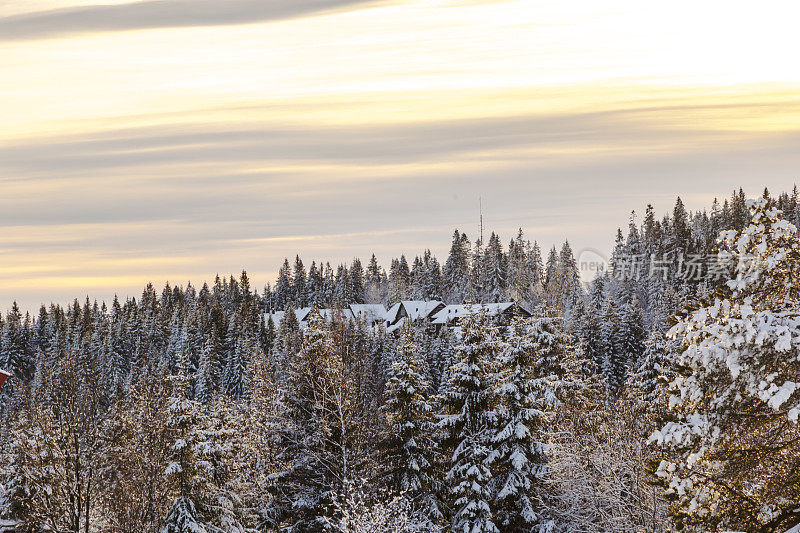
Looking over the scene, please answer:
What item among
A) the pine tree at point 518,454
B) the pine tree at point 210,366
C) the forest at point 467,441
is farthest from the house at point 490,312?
the pine tree at point 518,454

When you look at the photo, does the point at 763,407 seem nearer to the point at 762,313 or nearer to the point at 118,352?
the point at 762,313

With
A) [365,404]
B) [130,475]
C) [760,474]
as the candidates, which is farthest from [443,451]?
[760,474]

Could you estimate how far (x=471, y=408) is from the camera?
108 ft

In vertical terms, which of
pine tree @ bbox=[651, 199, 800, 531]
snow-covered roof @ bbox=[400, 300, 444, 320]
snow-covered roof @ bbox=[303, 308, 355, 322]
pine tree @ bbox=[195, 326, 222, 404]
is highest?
pine tree @ bbox=[651, 199, 800, 531]

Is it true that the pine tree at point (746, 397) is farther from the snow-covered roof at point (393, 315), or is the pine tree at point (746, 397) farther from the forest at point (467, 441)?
the snow-covered roof at point (393, 315)

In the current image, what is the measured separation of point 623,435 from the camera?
2950 cm

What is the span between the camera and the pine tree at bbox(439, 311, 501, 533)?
32.0 metres

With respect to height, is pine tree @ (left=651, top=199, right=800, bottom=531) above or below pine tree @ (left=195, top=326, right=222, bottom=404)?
above

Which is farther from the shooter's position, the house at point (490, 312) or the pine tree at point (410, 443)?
the house at point (490, 312)

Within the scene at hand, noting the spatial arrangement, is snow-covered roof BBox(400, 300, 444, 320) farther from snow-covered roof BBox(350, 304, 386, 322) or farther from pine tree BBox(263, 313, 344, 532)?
pine tree BBox(263, 313, 344, 532)

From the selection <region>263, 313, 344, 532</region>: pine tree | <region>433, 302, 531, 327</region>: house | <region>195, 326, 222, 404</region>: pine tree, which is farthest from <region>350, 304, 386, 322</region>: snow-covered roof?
<region>263, 313, 344, 532</region>: pine tree

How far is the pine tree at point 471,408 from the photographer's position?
32000mm

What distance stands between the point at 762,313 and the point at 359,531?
1684 centimetres

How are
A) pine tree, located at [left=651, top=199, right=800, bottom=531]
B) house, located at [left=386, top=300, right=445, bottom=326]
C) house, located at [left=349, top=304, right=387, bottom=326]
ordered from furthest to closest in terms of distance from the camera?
house, located at [left=349, top=304, right=387, bottom=326] < house, located at [left=386, top=300, right=445, bottom=326] < pine tree, located at [left=651, top=199, right=800, bottom=531]
